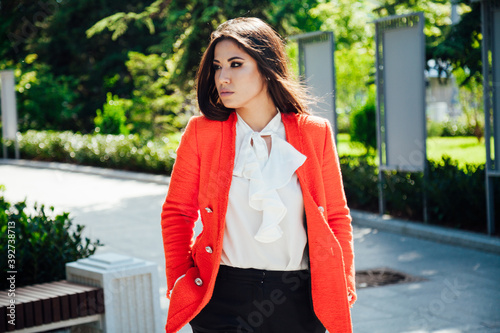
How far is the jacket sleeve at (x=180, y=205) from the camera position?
241cm

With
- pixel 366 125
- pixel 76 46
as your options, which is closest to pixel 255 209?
pixel 366 125

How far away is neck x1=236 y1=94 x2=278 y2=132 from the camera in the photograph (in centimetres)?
250

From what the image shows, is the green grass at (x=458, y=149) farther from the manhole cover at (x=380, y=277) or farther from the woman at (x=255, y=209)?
the woman at (x=255, y=209)

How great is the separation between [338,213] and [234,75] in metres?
0.65

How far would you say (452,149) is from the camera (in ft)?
74.8

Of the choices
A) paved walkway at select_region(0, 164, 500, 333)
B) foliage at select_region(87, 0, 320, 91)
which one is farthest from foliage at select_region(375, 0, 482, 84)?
foliage at select_region(87, 0, 320, 91)

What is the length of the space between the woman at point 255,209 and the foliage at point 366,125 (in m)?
16.6

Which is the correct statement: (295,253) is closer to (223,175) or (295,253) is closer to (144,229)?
(223,175)

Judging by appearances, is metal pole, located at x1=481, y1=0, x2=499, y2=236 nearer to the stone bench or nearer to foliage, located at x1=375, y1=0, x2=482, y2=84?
foliage, located at x1=375, y1=0, x2=482, y2=84

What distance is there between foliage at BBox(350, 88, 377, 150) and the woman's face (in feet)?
54.7

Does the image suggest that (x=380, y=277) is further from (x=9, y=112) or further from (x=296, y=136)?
(x=9, y=112)

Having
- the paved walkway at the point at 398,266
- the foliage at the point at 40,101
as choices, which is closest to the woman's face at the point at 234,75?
the paved walkway at the point at 398,266

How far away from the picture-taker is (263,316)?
2291 mm

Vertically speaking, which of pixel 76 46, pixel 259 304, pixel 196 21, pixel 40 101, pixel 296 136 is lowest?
pixel 259 304
